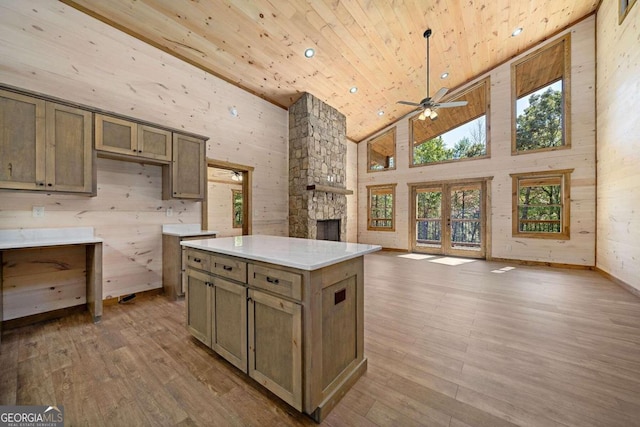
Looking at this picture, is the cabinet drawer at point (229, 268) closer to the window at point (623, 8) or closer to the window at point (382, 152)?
the window at point (623, 8)

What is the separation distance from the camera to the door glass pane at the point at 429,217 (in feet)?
21.9

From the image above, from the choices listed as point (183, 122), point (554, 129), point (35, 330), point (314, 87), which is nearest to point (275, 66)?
point (314, 87)

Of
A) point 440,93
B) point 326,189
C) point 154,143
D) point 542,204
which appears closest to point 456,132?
point 542,204

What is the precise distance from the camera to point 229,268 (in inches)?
67.5

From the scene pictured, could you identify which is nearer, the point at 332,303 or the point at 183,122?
the point at 332,303

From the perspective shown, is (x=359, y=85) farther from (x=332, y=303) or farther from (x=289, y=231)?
(x=332, y=303)

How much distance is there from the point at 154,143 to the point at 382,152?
6272 millimetres

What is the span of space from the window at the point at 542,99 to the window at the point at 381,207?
122 inches

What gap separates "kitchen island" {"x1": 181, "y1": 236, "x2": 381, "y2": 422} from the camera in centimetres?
132

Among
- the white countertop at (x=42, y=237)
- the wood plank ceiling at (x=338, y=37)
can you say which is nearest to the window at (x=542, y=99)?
the wood plank ceiling at (x=338, y=37)

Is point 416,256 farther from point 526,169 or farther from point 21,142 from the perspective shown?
point 21,142

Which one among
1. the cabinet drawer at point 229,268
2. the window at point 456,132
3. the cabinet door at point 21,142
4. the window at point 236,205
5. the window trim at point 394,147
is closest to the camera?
the cabinet drawer at point 229,268

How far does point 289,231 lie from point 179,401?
415 cm

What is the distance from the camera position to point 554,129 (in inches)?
208
